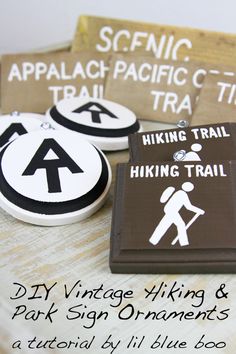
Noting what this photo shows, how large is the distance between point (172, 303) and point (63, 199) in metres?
0.30

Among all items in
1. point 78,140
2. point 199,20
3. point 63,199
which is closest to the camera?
point 63,199

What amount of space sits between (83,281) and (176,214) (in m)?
0.20

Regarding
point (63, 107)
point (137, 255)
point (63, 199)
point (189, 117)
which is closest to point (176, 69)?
point (189, 117)

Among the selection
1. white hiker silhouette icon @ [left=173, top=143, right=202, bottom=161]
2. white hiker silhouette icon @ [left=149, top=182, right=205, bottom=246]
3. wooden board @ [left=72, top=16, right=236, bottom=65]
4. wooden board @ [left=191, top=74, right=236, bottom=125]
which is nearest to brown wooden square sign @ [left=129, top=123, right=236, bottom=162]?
white hiker silhouette icon @ [left=173, top=143, right=202, bottom=161]

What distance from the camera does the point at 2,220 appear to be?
104cm

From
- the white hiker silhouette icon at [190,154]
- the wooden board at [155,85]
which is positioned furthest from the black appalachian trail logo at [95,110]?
the white hiker silhouette icon at [190,154]

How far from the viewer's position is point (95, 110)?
4.39ft

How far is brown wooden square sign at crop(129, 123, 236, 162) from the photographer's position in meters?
1.03

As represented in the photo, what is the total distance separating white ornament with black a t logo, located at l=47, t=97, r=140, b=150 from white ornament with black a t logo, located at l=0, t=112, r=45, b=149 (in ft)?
0.16

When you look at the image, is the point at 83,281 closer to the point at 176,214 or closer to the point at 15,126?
the point at 176,214

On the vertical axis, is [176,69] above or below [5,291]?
above

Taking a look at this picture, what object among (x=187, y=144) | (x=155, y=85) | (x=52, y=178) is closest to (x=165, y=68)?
(x=155, y=85)

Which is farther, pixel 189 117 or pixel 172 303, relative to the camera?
pixel 189 117

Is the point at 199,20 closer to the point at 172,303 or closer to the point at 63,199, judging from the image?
the point at 63,199
